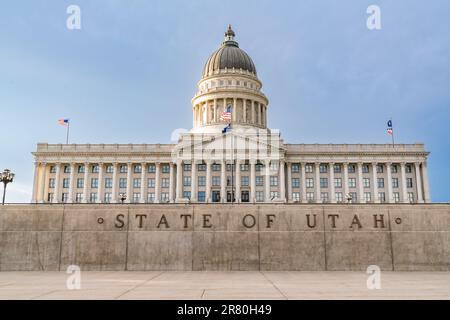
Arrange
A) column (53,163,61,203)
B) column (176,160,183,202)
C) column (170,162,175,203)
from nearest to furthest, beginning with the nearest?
column (176,160,183,202), column (170,162,175,203), column (53,163,61,203)

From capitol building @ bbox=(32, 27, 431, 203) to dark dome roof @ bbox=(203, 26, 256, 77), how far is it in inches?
1133

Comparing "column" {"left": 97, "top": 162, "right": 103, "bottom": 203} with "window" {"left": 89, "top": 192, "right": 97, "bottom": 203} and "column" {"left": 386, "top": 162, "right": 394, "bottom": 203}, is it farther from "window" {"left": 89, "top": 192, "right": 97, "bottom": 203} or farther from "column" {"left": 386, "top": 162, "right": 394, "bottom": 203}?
"column" {"left": 386, "top": 162, "right": 394, "bottom": 203}

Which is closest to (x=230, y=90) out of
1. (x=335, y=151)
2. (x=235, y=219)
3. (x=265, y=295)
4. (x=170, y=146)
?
(x=170, y=146)

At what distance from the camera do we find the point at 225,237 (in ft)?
62.4

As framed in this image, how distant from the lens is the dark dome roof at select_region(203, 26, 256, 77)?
10600 cm

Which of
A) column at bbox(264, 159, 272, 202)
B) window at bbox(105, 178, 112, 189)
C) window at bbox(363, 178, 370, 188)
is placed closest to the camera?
column at bbox(264, 159, 272, 202)

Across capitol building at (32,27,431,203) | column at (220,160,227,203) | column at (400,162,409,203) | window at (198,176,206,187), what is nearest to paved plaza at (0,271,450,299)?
column at (220,160,227,203)

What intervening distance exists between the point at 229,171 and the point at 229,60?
39256mm

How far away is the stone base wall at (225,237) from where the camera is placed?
18.6 m

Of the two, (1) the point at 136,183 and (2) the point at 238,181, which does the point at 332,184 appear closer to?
(2) the point at 238,181

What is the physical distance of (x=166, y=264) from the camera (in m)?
18.7

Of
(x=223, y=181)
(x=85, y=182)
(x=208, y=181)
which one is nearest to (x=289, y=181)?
(x=223, y=181)

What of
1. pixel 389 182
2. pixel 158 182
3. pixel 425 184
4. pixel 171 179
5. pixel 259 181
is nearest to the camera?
pixel 259 181
